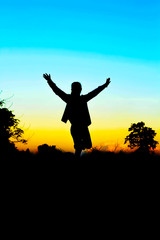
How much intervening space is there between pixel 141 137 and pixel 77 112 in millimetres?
27386

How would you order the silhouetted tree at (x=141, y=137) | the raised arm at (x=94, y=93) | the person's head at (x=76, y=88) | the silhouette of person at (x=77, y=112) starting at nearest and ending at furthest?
the person's head at (x=76, y=88)
the silhouette of person at (x=77, y=112)
the raised arm at (x=94, y=93)
the silhouetted tree at (x=141, y=137)

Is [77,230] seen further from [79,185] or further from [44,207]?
[79,185]

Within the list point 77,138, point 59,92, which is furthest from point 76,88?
point 77,138

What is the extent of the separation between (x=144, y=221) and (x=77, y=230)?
1153 millimetres

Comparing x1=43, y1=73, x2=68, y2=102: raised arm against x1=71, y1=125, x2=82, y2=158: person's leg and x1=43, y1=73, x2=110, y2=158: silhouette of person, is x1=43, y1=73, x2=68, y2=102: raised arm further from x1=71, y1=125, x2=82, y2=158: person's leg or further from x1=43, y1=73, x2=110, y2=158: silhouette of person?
x1=71, y1=125, x2=82, y2=158: person's leg

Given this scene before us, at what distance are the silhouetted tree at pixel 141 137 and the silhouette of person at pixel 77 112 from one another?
87.0ft

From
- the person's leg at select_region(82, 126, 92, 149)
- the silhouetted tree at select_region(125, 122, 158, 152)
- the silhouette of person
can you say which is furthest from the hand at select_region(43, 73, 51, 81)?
the silhouetted tree at select_region(125, 122, 158, 152)

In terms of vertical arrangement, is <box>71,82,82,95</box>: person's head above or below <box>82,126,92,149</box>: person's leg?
above

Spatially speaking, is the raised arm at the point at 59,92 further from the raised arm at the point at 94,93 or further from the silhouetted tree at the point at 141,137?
the silhouetted tree at the point at 141,137

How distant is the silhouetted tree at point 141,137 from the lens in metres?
33.8

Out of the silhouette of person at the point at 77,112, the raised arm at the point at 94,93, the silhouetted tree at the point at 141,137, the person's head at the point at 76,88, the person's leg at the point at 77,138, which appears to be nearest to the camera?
the person's head at the point at 76,88

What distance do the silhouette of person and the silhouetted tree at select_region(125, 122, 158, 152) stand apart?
87.0 feet

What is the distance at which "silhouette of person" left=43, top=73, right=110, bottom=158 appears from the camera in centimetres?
823

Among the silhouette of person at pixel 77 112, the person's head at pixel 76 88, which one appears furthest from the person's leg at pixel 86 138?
the person's head at pixel 76 88
